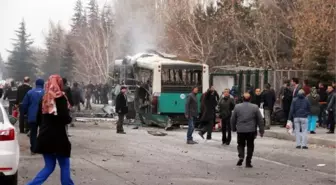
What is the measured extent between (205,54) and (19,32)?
65.3 m

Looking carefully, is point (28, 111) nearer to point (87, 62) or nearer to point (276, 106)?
point (276, 106)

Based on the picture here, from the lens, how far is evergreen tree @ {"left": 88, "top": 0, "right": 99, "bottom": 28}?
10069 cm

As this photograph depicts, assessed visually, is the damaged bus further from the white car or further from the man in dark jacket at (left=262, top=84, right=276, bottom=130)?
the white car

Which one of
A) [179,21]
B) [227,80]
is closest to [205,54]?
[179,21]

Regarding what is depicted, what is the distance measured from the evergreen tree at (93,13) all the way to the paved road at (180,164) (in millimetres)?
77510

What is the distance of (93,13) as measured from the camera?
11181cm

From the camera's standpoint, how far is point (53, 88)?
975 centimetres

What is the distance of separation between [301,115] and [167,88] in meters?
10.2

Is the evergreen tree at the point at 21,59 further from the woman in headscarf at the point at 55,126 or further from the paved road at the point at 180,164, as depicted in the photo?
the woman in headscarf at the point at 55,126

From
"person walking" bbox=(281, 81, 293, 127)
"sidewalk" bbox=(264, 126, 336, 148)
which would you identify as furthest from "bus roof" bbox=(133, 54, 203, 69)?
"sidewalk" bbox=(264, 126, 336, 148)

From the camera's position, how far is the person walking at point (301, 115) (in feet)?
66.1

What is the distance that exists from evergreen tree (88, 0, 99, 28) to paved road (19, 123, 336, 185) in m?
77.5

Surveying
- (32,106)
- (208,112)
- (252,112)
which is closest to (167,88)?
(208,112)

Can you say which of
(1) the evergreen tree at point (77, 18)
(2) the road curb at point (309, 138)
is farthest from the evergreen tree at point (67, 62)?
(2) the road curb at point (309, 138)
